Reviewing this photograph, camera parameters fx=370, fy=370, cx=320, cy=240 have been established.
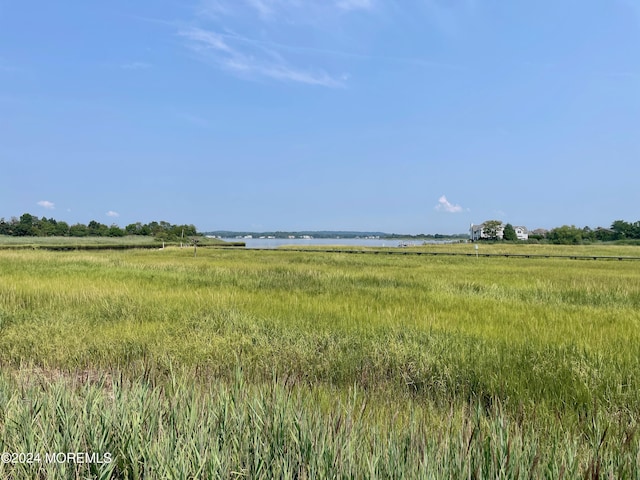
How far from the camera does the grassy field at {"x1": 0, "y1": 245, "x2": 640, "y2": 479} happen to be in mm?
1990

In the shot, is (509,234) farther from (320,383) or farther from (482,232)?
(320,383)

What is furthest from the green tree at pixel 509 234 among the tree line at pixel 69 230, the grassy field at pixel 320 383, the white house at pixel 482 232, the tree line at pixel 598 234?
the grassy field at pixel 320 383

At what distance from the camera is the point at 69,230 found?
102 m

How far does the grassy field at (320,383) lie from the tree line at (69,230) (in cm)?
8519

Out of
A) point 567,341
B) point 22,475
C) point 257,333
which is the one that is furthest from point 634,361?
point 22,475

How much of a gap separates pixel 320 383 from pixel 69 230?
119483mm

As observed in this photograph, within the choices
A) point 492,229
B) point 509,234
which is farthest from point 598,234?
point 492,229

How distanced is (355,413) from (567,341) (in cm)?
408

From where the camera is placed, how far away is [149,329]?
6348 mm

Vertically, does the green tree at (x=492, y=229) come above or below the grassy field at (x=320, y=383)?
above

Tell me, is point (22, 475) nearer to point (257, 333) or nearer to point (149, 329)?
point (257, 333)

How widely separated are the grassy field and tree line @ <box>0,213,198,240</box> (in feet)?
279

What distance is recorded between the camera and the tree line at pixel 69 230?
9494 cm

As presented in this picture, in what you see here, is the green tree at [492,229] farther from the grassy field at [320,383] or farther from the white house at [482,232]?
the grassy field at [320,383]
